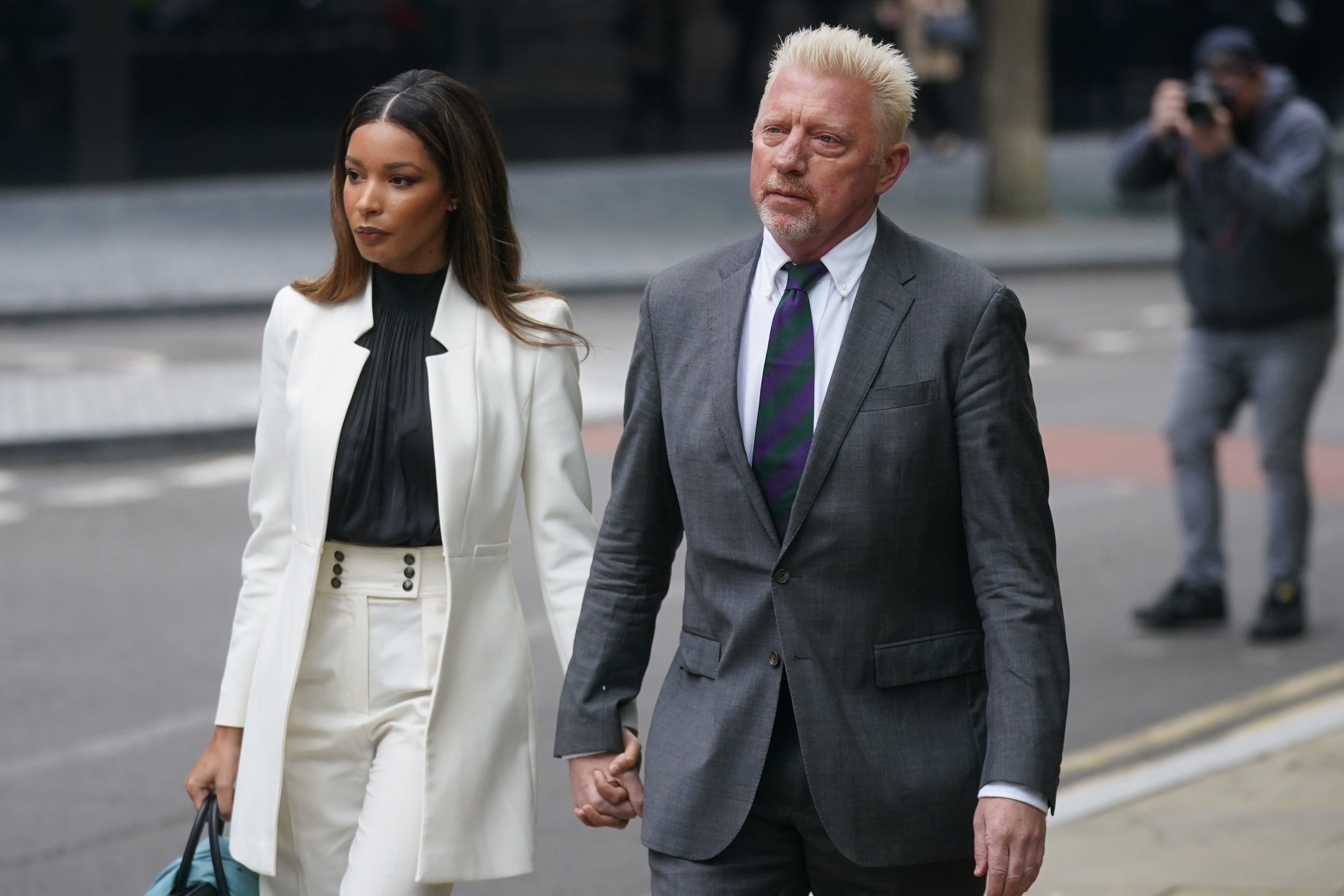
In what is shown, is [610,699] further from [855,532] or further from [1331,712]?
[1331,712]

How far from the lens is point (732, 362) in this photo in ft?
10.3

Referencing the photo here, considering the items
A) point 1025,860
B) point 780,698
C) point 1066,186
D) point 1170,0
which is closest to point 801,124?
point 780,698

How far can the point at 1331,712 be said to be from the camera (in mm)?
6859

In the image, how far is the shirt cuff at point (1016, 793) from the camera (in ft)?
9.68

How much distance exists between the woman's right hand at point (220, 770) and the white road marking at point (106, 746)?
2.92m

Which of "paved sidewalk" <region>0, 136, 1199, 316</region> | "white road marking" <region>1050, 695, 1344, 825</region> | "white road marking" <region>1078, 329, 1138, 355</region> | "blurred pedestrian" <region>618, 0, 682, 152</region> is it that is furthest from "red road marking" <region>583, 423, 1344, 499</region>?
"blurred pedestrian" <region>618, 0, 682, 152</region>

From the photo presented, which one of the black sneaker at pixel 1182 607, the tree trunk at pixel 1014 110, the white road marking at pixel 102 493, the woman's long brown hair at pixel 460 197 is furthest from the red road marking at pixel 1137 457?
the tree trunk at pixel 1014 110

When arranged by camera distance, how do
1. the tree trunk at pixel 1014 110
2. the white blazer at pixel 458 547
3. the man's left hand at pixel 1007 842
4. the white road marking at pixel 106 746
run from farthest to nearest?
the tree trunk at pixel 1014 110 < the white road marking at pixel 106 746 < the white blazer at pixel 458 547 < the man's left hand at pixel 1007 842

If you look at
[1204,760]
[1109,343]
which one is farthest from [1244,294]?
[1109,343]

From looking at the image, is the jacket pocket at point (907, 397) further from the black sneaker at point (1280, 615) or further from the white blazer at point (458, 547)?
the black sneaker at point (1280, 615)

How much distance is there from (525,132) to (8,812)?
2129 cm

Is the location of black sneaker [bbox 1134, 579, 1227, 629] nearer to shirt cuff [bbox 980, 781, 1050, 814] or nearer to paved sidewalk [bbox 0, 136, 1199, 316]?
shirt cuff [bbox 980, 781, 1050, 814]

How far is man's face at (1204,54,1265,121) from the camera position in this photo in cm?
768

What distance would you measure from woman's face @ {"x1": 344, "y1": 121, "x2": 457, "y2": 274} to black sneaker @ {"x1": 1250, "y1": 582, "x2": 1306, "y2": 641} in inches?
201
